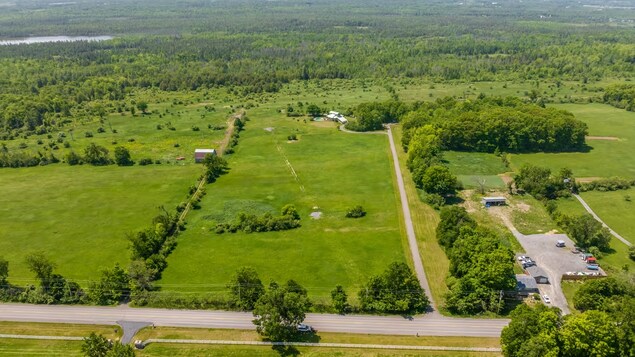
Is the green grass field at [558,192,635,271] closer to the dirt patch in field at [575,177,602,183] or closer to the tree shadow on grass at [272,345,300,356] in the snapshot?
the dirt patch in field at [575,177,602,183]

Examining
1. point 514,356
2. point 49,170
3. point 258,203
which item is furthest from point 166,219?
point 514,356

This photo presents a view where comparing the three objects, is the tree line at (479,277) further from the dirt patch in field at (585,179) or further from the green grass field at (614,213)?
the dirt patch in field at (585,179)

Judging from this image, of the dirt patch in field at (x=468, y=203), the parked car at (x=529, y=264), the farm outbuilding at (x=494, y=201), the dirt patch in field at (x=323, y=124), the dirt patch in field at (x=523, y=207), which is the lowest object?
the parked car at (x=529, y=264)

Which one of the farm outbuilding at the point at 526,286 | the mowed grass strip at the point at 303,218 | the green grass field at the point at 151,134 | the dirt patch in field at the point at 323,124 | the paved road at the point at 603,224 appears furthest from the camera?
the dirt patch in field at the point at 323,124

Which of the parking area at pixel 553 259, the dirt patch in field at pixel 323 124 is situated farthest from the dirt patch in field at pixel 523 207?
the dirt patch in field at pixel 323 124

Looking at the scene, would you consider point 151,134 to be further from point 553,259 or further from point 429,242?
point 553,259

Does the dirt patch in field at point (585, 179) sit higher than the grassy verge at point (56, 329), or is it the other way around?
the dirt patch in field at point (585, 179)

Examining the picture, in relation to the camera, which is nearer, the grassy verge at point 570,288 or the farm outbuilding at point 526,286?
the grassy verge at point 570,288
